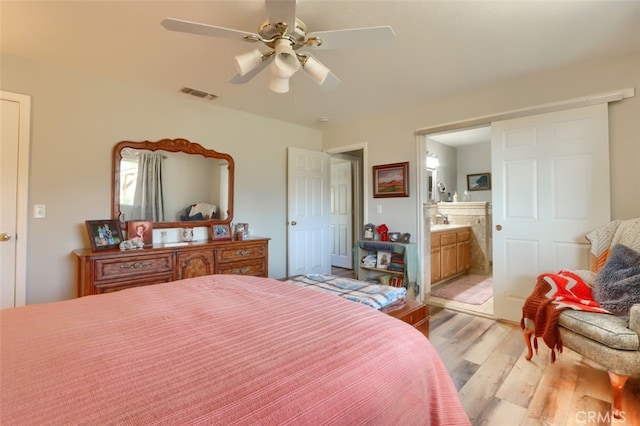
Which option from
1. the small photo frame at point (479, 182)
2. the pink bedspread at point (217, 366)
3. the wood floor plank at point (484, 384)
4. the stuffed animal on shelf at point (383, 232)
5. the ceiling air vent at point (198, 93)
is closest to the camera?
the pink bedspread at point (217, 366)

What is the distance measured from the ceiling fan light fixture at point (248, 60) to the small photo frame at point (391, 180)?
2420mm

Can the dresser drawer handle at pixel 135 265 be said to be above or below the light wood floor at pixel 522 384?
above

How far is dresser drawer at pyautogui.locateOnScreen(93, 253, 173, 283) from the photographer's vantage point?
94.5 inches

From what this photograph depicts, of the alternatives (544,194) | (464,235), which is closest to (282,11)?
(544,194)

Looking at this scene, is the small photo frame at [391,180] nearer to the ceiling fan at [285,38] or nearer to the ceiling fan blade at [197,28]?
the ceiling fan at [285,38]

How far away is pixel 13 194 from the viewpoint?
7.80ft

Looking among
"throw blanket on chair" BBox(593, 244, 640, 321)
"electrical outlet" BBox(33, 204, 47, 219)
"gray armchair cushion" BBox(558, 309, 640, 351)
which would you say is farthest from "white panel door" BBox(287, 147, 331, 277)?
"throw blanket on chair" BBox(593, 244, 640, 321)

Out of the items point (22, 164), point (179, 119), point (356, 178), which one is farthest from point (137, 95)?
point (356, 178)

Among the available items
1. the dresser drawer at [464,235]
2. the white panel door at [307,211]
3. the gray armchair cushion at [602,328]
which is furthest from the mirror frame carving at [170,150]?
the dresser drawer at [464,235]

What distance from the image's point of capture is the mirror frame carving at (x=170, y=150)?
2846mm

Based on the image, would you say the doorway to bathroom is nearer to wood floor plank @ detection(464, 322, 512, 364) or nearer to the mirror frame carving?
wood floor plank @ detection(464, 322, 512, 364)

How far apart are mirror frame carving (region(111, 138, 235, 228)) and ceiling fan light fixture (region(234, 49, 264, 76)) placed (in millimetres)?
1841

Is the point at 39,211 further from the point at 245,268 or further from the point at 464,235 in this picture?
the point at 464,235

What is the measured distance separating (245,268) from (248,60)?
2239 millimetres
